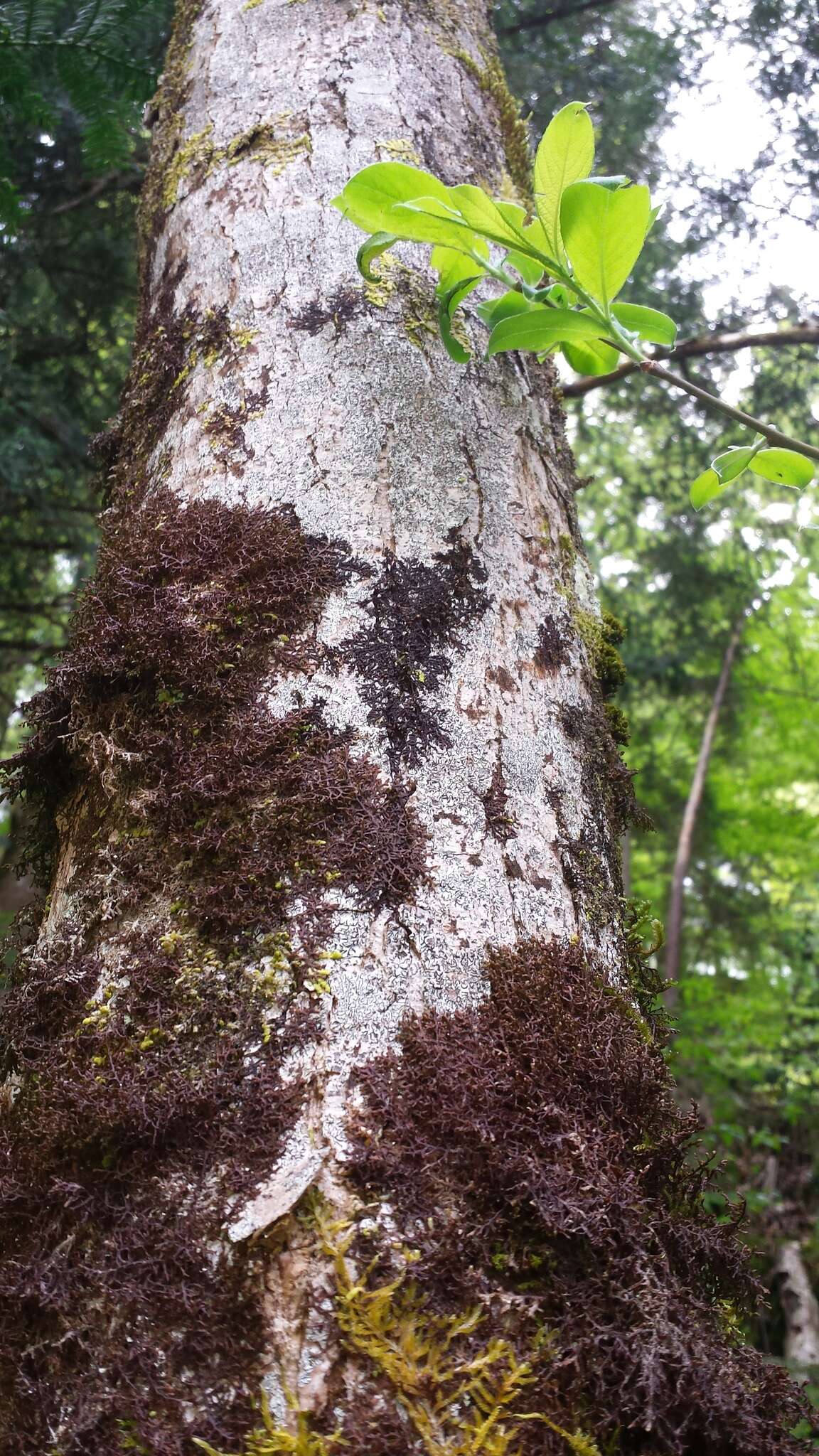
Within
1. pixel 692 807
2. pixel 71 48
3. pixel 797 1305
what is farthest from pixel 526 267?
pixel 797 1305

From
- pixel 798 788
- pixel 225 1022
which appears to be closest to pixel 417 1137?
pixel 225 1022

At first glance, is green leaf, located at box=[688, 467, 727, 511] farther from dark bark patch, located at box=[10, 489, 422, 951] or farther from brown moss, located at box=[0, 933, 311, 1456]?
brown moss, located at box=[0, 933, 311, 1456]

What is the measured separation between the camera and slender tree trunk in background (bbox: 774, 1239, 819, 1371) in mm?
7816

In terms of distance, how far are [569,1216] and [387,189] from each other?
1.10m

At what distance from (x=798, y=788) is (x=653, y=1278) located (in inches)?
444

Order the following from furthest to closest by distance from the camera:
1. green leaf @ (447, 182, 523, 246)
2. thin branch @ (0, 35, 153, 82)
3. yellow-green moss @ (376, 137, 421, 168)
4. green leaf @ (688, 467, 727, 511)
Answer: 1. thin branch @ (0, 35, 153, 82)
2. yellow-green moss @ (376, 137, 421, 168)
3. green leaf @ (688, 467, 727, 511)
4. green leaf @ (447, 182, 523, 246)

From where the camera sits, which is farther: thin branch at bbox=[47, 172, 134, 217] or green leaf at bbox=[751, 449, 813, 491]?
thin branch at bbox=[47, 172, 134, 217]

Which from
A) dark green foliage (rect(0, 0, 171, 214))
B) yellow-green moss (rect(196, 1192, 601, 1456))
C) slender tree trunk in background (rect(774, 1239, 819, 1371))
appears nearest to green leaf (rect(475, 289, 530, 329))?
yellow-green moss (rect(196, 1192, 601, 1456))

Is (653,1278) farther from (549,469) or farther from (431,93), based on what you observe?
(431,93)

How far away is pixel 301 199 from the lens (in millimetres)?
1409

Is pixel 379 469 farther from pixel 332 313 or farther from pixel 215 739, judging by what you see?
pixel 215 739

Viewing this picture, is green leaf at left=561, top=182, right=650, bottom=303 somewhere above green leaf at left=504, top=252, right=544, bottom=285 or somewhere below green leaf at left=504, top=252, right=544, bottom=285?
below

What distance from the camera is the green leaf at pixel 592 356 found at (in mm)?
1225

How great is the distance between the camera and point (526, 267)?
1114 mm
